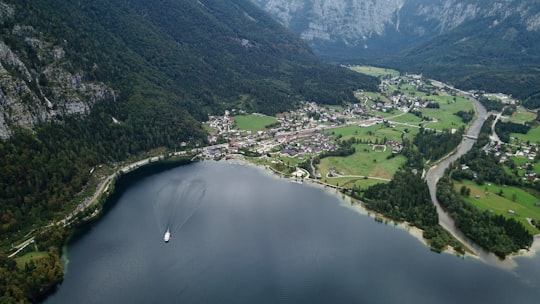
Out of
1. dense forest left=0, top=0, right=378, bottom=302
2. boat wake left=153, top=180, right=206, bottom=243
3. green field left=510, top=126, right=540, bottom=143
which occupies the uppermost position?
dense forest left=0, top=0, right=378, bottom=302

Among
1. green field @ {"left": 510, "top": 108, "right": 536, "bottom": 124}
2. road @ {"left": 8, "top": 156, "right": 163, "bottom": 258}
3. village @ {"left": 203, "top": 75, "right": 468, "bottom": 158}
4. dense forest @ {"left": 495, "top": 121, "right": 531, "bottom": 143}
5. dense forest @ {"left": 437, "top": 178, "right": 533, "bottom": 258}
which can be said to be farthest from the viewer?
green field @ {"left": 510, "top": 108, "right": 536, "bottom": 124}

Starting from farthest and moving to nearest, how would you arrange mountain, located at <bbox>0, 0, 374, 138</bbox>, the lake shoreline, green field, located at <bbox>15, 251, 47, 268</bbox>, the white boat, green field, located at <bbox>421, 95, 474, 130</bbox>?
green field, located at <bbox>421, 95, 474, 130</bbox>
mountain, located at <bbox>0, 0, 374, 138</bbox>
the white boat
the lake shoreline
green field, located at <bbox>15, 251, 47, 268</bbox>

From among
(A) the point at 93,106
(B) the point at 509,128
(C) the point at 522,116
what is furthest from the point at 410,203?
(C) the point at 522,116

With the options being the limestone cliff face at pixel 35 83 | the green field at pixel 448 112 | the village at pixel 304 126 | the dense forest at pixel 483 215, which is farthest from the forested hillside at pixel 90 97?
the dense forest at pixel 483 215

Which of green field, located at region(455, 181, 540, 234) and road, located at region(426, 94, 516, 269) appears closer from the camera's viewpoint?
road, located at region(426, 94, 516, 269)

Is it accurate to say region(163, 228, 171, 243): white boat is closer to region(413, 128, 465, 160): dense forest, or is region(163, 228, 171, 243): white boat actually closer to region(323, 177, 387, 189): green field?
region(323, 177, 387, 189): green field

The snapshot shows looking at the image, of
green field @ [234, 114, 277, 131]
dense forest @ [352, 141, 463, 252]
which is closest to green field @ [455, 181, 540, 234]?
dense forest @ [352, 141, 463, 252]

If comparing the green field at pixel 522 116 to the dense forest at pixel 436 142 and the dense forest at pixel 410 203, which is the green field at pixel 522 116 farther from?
the dense forest at pixel 410 203
